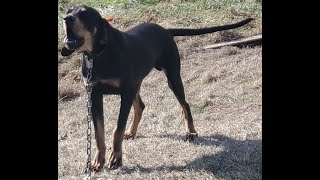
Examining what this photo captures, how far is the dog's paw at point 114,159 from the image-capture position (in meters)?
5.40

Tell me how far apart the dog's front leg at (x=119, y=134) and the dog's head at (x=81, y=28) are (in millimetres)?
602

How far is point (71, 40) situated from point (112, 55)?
51 cm

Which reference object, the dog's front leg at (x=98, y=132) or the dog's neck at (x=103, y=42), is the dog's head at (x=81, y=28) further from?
the dog's front leg at (x=98, y=132)

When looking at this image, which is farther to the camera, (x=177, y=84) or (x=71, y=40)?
(x=177, y=84)

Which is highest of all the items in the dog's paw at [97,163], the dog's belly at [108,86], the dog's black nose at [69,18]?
the dog's black nose at [69,18]

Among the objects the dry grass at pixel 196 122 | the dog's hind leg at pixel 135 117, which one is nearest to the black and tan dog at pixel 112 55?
the dry grass at pixel 196 122

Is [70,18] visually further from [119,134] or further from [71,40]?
[119,134]

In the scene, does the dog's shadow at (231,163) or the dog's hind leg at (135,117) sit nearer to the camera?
the dog's shadow at (231,163)

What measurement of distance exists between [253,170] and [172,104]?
10.2 feet

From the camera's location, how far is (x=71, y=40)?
483 centimetres

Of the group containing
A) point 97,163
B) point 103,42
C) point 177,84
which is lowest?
point 97,163

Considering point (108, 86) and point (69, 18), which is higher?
point (69, 18)

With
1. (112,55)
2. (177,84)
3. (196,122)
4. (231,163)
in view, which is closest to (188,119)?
(177,84)
